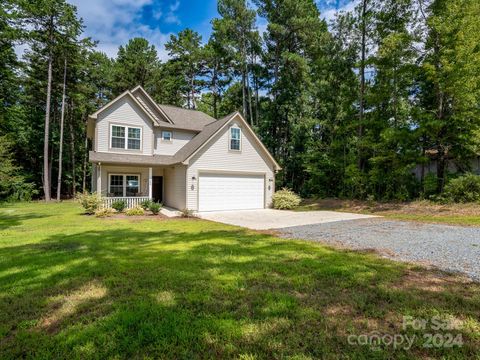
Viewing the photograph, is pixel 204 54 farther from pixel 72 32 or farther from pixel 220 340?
pixel 220 340

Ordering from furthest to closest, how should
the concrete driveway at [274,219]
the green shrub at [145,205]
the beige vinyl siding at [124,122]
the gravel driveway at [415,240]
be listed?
the beige vinyl siding at [124,122] < the green shrub at [145,205] < the concrete driveway at [274,219] < the gravel driveway at [415,240]

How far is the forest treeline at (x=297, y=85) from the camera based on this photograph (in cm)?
1558

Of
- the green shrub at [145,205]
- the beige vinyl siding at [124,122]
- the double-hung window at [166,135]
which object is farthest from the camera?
the double-hung window at [166,135]

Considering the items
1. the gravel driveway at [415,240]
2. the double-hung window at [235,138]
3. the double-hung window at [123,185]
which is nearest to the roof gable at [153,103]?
the double-hung window at [123,185]

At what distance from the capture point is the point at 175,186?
16922 mm

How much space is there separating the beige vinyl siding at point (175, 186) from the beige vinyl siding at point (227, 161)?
634mm

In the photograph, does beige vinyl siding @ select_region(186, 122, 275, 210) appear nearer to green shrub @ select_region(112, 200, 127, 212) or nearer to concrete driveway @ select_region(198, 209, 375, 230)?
concrete driveway @ select_region(198, 209, 375, 230)

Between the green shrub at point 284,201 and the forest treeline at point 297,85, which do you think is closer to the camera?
the forest treeline at point 297,85

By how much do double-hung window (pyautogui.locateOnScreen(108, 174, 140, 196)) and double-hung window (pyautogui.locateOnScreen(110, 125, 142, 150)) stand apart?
5.88 ft

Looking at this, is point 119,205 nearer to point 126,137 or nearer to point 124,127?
point 126,137

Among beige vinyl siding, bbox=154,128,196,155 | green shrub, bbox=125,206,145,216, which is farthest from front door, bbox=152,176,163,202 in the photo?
green shrub, bbox=125,206,145,216

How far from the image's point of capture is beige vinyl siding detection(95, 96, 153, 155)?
15.8 metres

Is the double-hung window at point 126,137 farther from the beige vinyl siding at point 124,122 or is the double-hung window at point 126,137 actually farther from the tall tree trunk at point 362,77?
the tall tree trunk at point 362,77

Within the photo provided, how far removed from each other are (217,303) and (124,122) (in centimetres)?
1532
